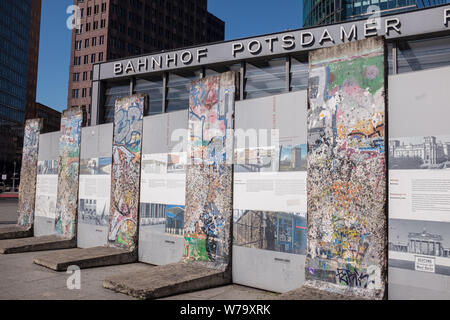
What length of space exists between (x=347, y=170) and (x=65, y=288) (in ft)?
17.8

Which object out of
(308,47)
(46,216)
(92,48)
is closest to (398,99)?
(308,47)

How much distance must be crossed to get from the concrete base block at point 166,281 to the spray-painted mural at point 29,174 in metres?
8.66

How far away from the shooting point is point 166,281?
264 inches

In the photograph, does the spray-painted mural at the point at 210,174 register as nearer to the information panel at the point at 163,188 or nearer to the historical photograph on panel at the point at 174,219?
the historical photograph on panel at the point at 174,219

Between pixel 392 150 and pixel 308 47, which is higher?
pixel 308 47

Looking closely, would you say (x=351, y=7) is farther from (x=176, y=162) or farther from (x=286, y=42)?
(x=176, y=162)

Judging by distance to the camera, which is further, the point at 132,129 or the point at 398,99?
Result: the point at 132,129

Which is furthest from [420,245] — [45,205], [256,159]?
[45,205]

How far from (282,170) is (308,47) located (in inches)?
365

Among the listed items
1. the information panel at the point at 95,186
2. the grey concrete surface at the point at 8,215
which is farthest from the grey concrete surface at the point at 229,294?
the grey concrete surface at the point at 8,215

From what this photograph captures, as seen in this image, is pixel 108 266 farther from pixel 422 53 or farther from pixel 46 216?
pixel 422 53

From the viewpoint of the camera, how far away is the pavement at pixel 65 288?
21.3ft

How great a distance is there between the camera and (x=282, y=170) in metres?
7.02

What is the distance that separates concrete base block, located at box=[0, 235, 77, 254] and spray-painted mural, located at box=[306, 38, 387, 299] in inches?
321
